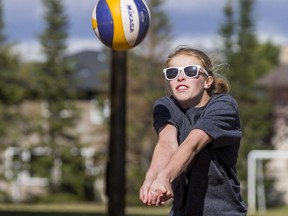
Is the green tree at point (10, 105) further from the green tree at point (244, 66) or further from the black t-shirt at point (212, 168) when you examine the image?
the black t-shirt at point (212, 168)

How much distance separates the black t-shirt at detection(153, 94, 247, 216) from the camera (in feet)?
17.8

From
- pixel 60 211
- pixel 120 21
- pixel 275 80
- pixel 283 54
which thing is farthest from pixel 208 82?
pixel 283 54

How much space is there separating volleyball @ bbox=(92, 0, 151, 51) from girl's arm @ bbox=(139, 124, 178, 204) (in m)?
2.22

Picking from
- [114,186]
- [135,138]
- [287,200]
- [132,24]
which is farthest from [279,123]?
A: [132,24]

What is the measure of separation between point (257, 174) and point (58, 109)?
1249cm

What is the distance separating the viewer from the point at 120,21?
300 inches

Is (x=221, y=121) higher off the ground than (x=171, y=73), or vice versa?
(x=171, y=73)

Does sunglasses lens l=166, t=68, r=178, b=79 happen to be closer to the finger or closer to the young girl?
the young girl

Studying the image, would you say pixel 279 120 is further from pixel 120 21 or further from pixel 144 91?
pixel 120 21

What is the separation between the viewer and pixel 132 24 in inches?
303

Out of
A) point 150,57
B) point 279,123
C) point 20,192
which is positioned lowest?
point 20,192

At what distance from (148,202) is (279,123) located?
1832 inches

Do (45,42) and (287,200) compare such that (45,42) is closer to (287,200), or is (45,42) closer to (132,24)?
(287,200)

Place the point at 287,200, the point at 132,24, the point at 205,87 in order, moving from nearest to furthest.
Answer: the point at 205,87
the point at 132,24
the point at 287,200
